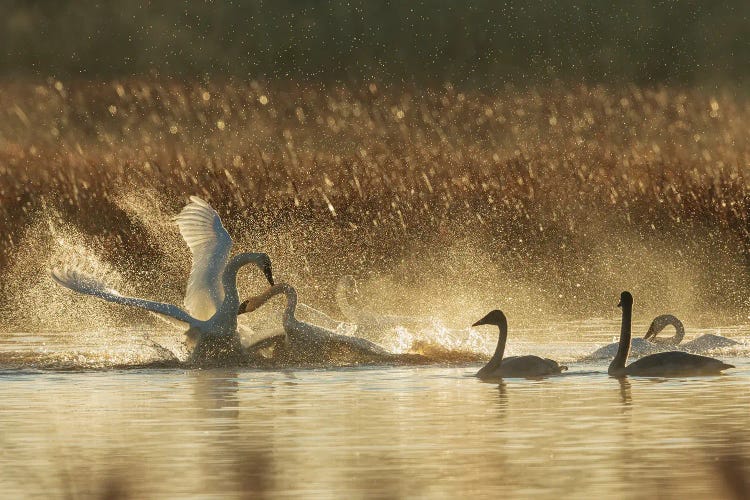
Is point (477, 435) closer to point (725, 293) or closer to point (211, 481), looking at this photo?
point (211, 481)

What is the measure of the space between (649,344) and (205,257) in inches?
250

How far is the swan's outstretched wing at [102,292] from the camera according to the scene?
991 inches

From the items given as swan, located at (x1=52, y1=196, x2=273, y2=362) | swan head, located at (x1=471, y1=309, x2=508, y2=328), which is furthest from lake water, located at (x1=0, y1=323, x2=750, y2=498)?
swan, located at (x1=52, y1=196, x2=273, y2=362)

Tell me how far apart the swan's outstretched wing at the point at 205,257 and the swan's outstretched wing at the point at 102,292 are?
1196mm

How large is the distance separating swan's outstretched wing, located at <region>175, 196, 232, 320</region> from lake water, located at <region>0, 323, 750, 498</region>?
7.58 ft

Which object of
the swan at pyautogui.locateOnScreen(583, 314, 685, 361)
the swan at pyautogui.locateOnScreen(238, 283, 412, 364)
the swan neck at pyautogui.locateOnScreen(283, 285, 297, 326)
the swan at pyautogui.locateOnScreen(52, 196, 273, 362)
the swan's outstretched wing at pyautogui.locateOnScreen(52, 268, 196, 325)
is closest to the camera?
the swan's outstretched wing at pyautogui.locateOnScreen(52, 268, 196, 325)

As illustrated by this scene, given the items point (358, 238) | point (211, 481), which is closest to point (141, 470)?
point (211, 481)

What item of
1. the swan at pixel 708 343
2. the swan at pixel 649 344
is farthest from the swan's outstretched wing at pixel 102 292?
the swan at pixel 708 343

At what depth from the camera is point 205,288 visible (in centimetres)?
2680

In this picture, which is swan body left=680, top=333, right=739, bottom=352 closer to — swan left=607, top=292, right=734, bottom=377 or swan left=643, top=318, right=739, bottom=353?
swan left=643, top=318, right=739, bottom=353

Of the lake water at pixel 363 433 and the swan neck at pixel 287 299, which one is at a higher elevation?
the swan neck at pixel 287 299

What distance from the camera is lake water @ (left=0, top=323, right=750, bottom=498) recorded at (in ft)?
45.2

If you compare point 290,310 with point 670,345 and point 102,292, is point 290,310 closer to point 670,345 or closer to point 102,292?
point 102,292

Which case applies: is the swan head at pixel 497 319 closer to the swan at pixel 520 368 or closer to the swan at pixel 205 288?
A: the swan at pixel 520 368
